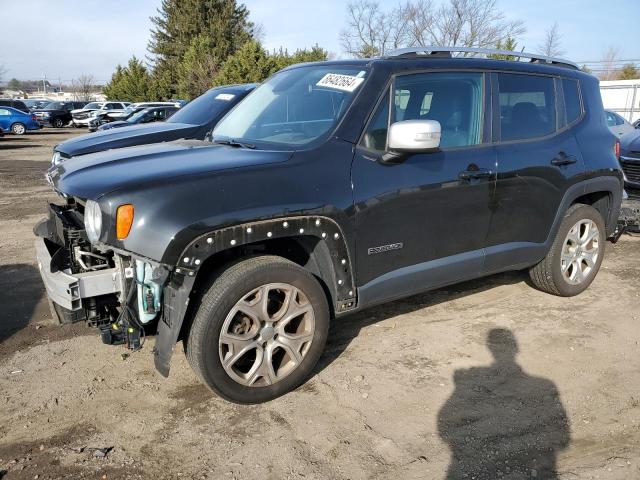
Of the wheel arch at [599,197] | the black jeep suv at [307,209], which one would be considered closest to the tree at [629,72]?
the wheel arch at [599,197]

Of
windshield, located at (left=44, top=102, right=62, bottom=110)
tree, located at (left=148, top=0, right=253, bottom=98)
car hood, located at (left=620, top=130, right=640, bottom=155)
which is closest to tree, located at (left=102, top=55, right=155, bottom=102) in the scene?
tree, located at (left=148, top=0, right=253, bottom=98)

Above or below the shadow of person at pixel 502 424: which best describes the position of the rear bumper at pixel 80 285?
above

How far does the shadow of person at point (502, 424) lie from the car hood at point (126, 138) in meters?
5.10

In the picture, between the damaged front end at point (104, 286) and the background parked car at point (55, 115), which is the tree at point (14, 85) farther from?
the damaged front end at point (104, 286)

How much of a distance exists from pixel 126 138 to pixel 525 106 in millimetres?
4843

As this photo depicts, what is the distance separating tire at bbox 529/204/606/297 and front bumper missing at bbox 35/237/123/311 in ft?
11.6

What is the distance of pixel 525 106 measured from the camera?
4.36 meters

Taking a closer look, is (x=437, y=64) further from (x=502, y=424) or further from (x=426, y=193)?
(x=502, y=424)

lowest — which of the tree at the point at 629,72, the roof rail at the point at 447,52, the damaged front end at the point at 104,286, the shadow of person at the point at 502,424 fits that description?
the shadow of person at the point at 502,424

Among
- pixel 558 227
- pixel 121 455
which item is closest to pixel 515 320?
pixel 558 227

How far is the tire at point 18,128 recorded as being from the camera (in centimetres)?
2775

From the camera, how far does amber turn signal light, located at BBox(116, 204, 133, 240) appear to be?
9.10 ft

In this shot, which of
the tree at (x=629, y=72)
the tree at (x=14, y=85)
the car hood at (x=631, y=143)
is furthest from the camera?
the tree at (x=14, y=85)

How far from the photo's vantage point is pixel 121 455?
111 inches
